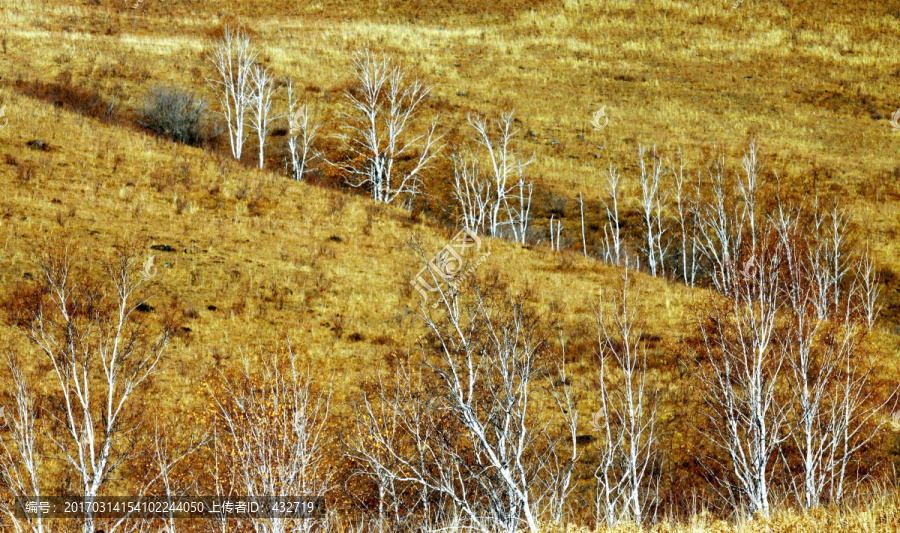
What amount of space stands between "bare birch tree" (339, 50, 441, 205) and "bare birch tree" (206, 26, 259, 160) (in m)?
7.13

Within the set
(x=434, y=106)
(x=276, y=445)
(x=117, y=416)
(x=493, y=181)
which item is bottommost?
(x=117, y=416)

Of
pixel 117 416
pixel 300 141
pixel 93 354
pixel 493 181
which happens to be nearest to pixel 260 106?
pixel 300 141

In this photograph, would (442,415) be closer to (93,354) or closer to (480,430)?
(480,430)

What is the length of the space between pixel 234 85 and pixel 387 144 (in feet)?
46.6

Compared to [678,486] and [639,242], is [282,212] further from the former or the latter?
[639,242]

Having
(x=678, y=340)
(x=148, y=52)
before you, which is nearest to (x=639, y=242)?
(x=678, y=340)

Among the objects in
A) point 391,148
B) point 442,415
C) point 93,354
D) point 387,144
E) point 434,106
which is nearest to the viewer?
point 442,415

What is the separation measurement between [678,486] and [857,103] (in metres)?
58.3

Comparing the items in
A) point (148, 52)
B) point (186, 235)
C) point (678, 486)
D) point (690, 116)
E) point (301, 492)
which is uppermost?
point (148, 52)

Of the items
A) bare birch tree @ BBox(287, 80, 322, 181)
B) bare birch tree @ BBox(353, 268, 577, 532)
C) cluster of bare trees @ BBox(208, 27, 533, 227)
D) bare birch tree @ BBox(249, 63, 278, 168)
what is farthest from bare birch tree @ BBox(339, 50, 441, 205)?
bare birch tree @ BBox(353, 268, 577, 532)

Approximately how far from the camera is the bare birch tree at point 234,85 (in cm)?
5119

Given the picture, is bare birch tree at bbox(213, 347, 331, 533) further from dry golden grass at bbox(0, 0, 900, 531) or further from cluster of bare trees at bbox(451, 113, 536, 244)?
cluster of bare trees at bbox(451, 113, 536, 244)

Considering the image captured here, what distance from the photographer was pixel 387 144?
2164 inches

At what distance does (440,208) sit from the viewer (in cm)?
5203
